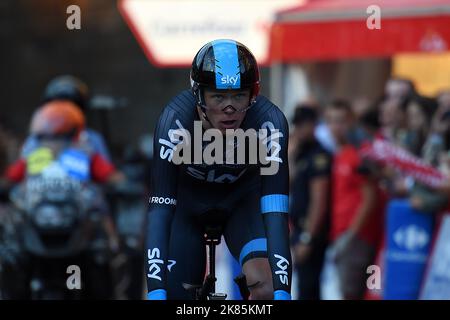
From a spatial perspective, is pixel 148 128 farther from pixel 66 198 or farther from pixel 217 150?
pixel 217 150

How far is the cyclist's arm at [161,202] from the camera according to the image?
6.71 m

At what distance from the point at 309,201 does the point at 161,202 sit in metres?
5.00

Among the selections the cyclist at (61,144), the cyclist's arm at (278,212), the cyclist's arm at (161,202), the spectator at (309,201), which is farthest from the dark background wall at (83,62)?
the cyclist's arm at (278,212)

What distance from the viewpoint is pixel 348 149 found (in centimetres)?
1179

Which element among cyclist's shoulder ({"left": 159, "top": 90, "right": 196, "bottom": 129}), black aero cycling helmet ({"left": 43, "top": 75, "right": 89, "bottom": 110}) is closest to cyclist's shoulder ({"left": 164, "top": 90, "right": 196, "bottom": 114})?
cyclist's shoulder ({"left": 159, "top": 90, "right": 196, "bottom": 129})

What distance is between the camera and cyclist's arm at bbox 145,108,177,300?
22.0 feet

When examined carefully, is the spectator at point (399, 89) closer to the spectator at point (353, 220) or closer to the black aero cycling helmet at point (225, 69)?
the spectator at point (353, 220)

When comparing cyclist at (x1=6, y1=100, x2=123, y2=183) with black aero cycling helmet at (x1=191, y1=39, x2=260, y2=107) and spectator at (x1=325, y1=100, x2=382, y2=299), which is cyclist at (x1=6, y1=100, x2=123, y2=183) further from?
black aero cycling helmet at (x1=191, y1=39, x2=260, y2=107)

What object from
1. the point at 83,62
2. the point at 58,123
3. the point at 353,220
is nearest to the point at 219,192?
the point at 58,123

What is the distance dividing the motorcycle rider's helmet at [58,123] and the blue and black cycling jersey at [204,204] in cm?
338

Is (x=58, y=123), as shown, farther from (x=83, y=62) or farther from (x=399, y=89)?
(x=83, y=62)

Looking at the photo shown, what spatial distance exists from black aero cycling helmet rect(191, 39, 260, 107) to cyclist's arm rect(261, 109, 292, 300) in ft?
0.83

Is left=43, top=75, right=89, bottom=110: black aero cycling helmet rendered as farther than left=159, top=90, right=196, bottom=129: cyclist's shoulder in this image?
Yes
